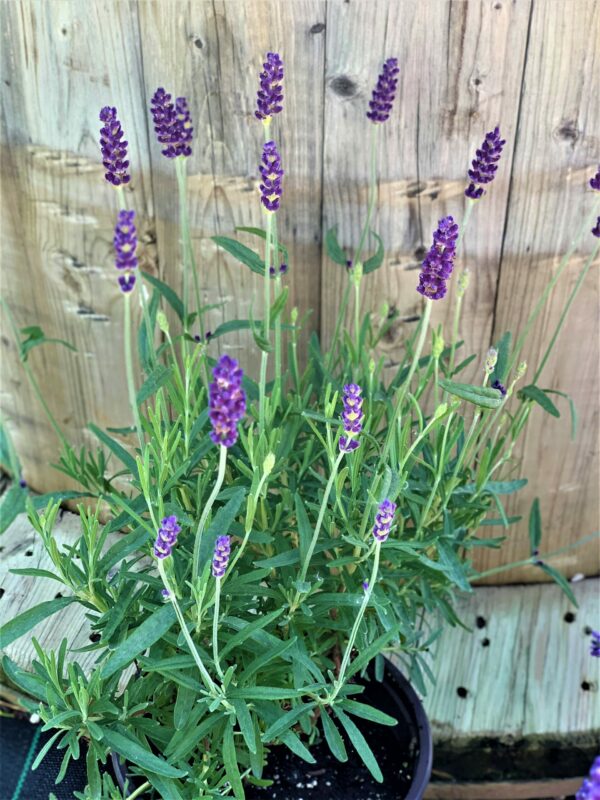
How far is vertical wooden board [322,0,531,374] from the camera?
1.38 meters

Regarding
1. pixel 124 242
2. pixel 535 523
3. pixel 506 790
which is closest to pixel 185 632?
pixel 124 242

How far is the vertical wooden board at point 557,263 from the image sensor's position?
141 centimetres

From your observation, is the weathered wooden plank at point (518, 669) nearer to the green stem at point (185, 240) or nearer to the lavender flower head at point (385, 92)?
the green stem at point (185, 240)

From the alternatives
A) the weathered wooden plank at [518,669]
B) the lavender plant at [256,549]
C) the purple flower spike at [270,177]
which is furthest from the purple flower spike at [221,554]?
the weathered wooden plank at [518,669]

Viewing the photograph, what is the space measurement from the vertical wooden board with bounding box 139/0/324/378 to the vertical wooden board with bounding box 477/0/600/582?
0.35m

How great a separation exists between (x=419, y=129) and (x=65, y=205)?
25.7 inches

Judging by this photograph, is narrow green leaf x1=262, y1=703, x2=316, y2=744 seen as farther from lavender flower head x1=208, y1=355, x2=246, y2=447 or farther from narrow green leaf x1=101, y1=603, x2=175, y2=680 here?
lavender flower head x1=208, y1=355, x2=246, y2=447

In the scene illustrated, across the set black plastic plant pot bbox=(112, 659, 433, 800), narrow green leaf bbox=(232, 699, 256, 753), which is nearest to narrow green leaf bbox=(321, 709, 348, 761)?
narrow green leaf bbox=(232, 699, 256, 753)

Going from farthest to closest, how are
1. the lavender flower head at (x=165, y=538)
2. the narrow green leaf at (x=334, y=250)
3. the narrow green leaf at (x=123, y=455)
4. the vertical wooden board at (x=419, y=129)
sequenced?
the narrow green leaf at (x=334, y=250) → the vertical wooden board at (x=419, y=129) → the narrow green leaf at (x=123, y=455) → the lavender flower head at (x=165, y=538)

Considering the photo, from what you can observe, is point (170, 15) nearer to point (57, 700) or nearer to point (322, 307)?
point (322, 307)

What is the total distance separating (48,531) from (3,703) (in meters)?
0.82

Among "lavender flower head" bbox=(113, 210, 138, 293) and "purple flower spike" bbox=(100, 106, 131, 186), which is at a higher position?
"purple flower spike" bbox=(100, 106, 131, 186)

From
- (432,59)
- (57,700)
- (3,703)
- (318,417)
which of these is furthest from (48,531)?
(432,59)

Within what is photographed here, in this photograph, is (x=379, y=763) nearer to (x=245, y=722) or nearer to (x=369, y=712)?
(x=369, y=712)
